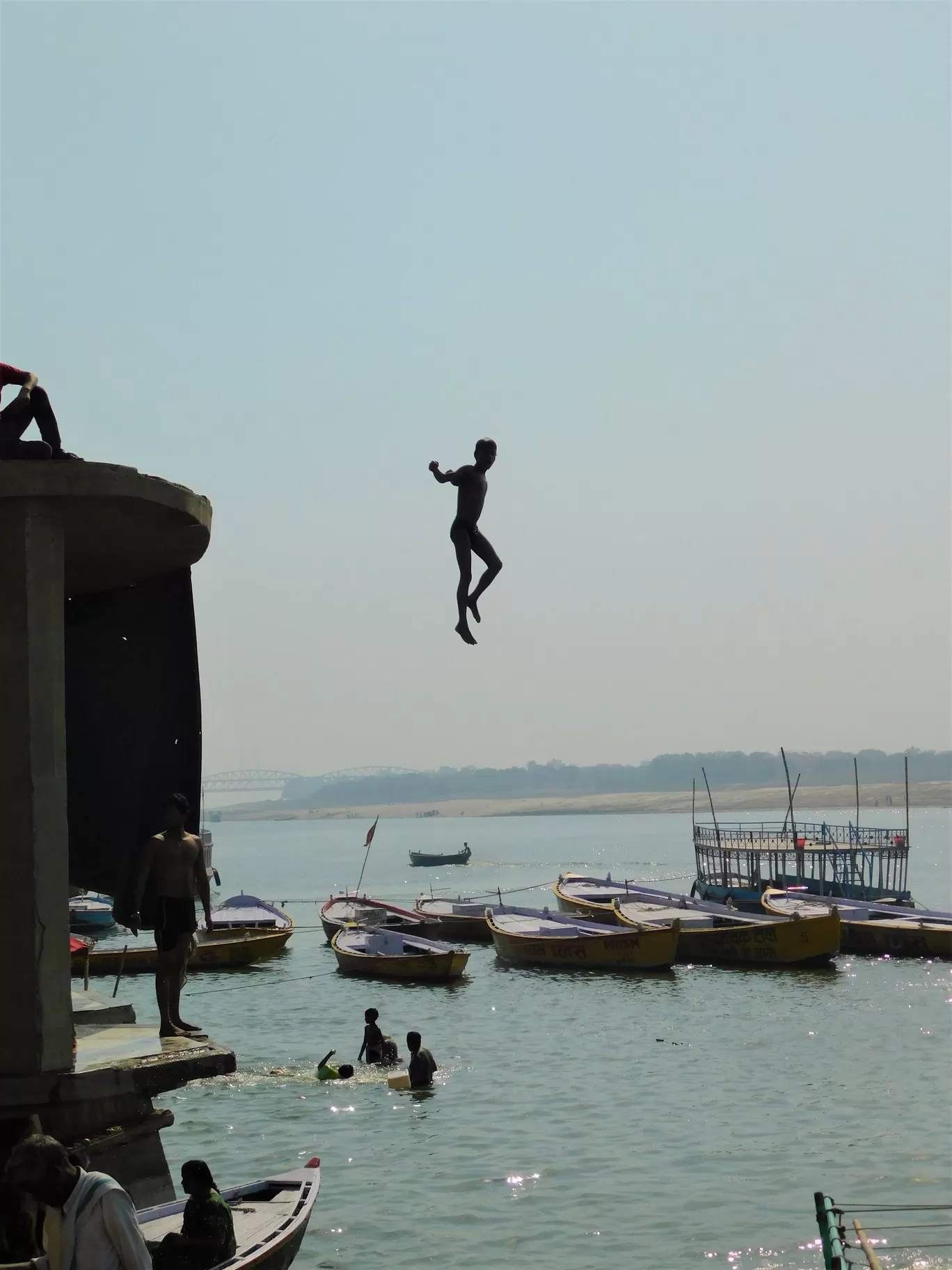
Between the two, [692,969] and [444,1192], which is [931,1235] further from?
[692,969]

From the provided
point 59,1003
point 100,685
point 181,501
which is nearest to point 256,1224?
point 59,1003

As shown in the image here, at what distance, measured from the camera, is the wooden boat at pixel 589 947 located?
41.8 m

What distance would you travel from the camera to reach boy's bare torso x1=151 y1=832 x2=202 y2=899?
420 inches

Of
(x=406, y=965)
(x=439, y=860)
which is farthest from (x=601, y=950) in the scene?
(x=439, y=860)

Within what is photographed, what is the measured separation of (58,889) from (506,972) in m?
35.6

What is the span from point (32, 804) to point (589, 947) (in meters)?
35.3

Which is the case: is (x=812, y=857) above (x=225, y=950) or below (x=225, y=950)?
above

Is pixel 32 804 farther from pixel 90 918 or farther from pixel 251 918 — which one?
pixel 90 918

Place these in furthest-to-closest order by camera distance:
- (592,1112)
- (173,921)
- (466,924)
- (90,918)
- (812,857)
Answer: (90,918) → (812,857) → (466,924) → (592,1112) → (173,921)

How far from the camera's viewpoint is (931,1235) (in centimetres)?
1673

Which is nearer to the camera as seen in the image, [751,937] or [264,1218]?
[264,1218]

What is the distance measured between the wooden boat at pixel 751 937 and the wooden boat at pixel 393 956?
683cm

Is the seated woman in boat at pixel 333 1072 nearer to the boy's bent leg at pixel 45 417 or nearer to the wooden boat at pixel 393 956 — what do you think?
the wooden boat at pixel 393 956

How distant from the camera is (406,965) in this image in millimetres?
40781
